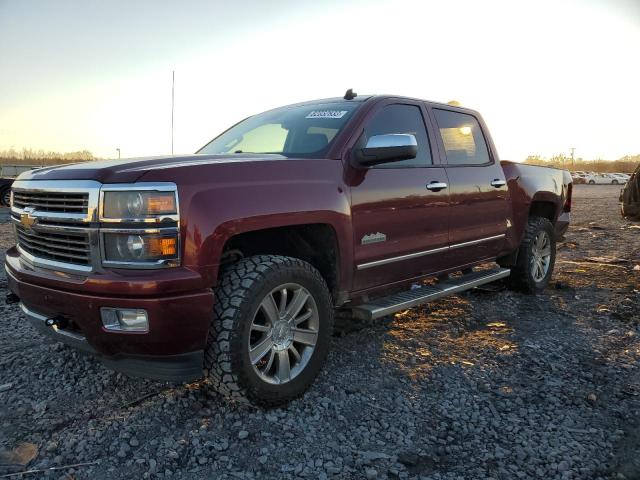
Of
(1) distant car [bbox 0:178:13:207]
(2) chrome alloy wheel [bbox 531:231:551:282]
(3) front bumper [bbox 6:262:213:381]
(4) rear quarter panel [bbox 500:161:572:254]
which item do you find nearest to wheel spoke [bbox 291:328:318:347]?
(3) front bumper [bbox 6:262:213:381]

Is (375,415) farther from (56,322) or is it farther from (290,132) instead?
(290,132)

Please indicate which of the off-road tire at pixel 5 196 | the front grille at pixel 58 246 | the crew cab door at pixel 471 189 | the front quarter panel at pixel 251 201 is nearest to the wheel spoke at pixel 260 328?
the front quarter panel at pixel 251 201

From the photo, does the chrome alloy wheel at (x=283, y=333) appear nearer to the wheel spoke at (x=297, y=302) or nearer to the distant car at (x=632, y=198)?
the wheel spoke at (x=297, y=302)

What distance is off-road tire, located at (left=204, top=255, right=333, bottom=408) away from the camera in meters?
2.67

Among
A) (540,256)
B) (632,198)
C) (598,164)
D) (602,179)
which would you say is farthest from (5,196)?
(598,164)

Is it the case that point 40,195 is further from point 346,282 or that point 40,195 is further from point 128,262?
point 346,282

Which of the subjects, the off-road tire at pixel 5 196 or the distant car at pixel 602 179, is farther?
the distant car at pixel 602 179

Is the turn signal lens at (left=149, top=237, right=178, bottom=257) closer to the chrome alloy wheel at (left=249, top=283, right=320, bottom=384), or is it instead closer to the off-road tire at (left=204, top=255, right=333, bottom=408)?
the off-road tire at (left=204, top=255, right=333, bottom=408)

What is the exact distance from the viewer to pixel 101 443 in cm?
257

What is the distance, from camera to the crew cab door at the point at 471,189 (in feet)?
14.1

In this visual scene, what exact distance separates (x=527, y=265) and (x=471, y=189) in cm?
160

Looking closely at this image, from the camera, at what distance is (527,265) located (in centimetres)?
550

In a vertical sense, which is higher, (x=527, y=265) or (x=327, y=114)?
(x=327, y=114)

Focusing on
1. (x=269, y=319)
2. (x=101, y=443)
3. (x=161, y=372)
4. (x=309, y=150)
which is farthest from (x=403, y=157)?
(x=101, y=443)
